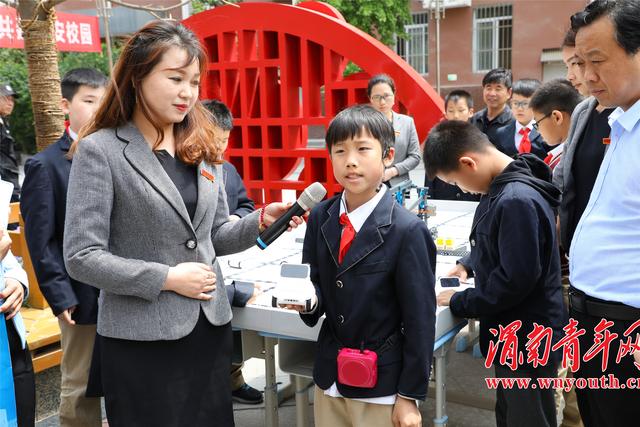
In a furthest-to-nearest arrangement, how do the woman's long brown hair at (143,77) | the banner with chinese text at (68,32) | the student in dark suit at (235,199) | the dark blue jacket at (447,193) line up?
the banner with chinese text at (68,32) → the dark blue jacket at (447,193) → the student in dark suit at (235,199) → the woman's long brown hair at (143,77)

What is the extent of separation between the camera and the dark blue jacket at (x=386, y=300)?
1.85m

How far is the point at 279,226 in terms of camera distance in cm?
193

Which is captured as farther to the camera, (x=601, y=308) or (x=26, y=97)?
(x=26, y=97)

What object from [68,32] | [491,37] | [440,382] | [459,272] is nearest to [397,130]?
[459,272]

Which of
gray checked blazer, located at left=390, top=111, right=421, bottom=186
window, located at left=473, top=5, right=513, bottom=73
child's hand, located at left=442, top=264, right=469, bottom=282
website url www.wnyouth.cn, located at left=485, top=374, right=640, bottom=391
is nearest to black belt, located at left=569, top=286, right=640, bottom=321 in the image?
website url www.wnyouth.cn, located at left=485, top=374, right=640, bottom=391

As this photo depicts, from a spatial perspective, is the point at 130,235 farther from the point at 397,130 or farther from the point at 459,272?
the point at 397,130

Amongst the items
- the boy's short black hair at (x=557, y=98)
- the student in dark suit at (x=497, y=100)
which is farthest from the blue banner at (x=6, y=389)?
the student in dark suit at (x=497, y=100)

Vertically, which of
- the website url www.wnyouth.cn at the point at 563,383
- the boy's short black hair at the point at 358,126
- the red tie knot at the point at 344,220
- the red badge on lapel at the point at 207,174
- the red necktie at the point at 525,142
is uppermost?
the boy's short black hair at the point at 358,126

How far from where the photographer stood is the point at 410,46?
61.2 ft

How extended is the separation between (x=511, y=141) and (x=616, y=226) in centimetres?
325

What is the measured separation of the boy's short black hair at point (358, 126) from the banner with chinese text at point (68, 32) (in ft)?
27.9

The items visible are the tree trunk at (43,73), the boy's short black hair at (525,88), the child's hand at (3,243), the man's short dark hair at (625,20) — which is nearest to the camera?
the man's short dark hair at (625,20)

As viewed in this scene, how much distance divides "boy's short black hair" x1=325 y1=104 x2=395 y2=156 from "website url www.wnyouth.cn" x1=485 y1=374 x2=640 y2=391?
0.95m

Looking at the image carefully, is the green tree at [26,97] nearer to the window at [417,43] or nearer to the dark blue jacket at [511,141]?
the window at [417,43]
